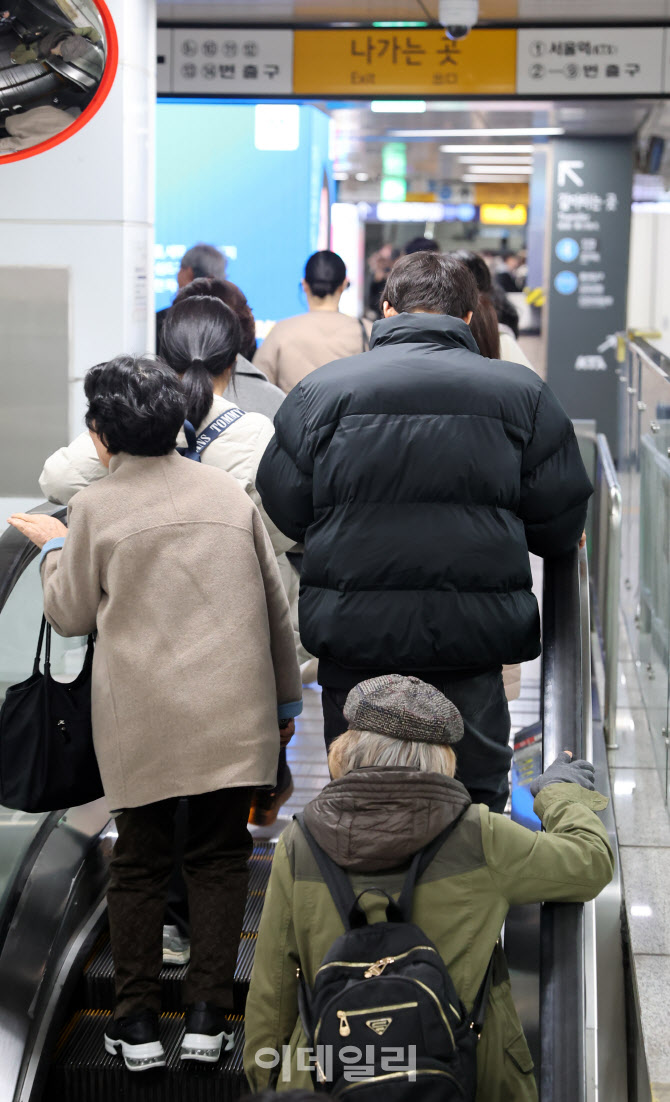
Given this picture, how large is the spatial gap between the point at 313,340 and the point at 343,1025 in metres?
3.76

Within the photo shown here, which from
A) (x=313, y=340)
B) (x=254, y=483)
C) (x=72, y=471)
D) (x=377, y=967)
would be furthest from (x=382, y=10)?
(x=377, y=967)

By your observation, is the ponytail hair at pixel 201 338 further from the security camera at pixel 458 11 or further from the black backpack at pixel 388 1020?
the security camera at pixel 458 11

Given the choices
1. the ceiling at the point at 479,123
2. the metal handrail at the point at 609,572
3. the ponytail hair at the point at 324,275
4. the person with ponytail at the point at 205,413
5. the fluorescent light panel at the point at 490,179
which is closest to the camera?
the person with ponytail at the point at 205,413

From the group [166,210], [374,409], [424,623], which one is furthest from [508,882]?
[166,210]

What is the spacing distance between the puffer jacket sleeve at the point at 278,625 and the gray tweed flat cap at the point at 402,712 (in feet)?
2.55

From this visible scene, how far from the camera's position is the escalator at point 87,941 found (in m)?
3.18

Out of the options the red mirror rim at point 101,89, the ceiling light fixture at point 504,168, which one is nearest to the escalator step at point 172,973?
the red mirror rim at point 101,89

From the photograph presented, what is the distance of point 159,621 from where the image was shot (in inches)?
113

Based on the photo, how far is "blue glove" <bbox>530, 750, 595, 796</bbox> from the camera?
2557 mm

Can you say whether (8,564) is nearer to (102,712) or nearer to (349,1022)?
(102,712)

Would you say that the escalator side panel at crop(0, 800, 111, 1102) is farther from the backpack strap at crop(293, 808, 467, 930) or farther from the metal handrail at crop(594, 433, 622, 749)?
the metal handrail at crop(594, 433, 622, 749)

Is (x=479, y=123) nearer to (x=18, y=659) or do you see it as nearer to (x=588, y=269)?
(x=588, y=269)

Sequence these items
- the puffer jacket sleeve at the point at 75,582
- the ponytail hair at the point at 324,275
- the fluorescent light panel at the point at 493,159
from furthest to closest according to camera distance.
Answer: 1. the fluorescent light panel at the point at 493,159
2. the ponytail hair at the point at 324,275
3. the puffer jacket sleeve at the point at 75,582

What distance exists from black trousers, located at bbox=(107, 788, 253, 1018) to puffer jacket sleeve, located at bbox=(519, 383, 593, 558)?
35.9 inches
